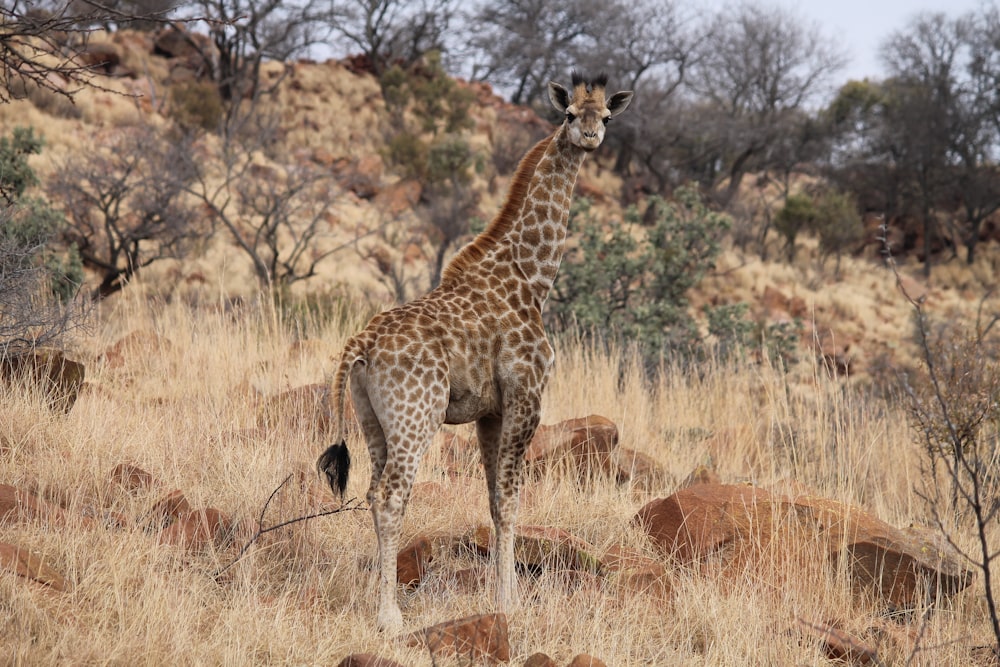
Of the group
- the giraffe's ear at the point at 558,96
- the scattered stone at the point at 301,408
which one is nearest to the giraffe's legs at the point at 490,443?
the giraffe's ear at the point at 558,96

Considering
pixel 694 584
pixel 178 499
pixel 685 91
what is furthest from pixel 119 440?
pixel 685 91

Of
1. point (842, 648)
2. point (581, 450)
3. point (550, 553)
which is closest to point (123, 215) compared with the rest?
point (581, 450)

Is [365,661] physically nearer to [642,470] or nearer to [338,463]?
[338,463]

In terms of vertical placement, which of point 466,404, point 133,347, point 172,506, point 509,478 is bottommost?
point 172,506

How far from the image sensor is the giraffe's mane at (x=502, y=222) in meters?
4.54

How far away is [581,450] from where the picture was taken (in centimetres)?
632

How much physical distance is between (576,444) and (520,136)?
27.0 metres

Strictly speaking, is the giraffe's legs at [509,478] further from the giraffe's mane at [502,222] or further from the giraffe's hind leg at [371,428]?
the giraffe's mane at [502,222]

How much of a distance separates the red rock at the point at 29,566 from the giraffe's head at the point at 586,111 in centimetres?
305

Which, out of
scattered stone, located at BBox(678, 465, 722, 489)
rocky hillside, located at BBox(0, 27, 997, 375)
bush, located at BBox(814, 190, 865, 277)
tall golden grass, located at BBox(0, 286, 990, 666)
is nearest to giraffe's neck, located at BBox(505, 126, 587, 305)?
tall golden grass, located at BBox(0, 286, 990, 666)

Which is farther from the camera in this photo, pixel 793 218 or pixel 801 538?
pixel 793 218

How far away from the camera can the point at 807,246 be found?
3130 cm

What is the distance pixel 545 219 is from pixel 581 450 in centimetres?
216

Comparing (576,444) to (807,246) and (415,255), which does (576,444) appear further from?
(807,246)
